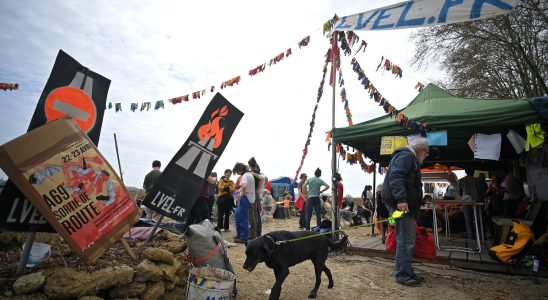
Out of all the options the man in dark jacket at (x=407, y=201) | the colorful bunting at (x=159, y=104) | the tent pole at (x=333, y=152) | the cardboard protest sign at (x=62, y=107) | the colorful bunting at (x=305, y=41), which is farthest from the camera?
the colorful bunting at (x=159, y=104)

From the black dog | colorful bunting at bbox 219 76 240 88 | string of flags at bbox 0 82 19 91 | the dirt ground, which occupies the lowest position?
the dirt ground

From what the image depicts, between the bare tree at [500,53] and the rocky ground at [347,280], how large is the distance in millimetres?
9576

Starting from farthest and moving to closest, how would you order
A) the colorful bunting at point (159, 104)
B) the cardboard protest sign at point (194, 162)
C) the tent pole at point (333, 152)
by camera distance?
the colorful bunting at point (159, 104), the tent pole at point (333, 152), the cardboard protest sign at point (194, 162)

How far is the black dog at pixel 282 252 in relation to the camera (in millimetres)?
2945

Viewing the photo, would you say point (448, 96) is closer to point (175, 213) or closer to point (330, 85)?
point (330, 85)

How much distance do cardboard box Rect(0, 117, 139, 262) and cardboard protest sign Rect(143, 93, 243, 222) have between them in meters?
0.43

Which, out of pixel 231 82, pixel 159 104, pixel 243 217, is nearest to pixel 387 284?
pixel 243 217

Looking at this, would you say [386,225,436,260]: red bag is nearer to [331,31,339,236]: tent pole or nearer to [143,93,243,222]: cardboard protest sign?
[331,31,339,236]: tent pole

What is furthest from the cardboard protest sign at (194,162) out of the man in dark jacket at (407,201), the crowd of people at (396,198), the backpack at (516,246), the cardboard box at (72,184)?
the backpack at (516,246)

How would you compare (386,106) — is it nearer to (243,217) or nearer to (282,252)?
(243,217)

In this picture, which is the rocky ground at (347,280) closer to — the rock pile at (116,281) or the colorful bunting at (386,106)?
the rock pile at (116,281)

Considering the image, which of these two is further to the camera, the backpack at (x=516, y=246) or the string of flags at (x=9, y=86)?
the string of flags at (x=9, y=86)

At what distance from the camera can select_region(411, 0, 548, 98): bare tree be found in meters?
10.3

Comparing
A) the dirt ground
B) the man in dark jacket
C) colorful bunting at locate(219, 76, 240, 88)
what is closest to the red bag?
the dirt ground
